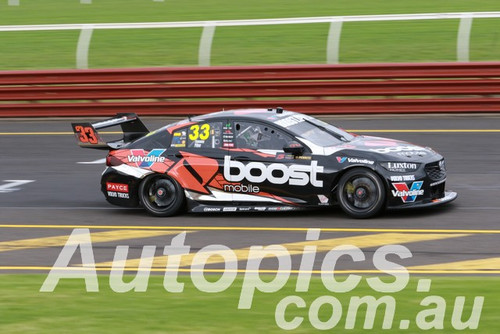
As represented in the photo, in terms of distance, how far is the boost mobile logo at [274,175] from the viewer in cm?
1284

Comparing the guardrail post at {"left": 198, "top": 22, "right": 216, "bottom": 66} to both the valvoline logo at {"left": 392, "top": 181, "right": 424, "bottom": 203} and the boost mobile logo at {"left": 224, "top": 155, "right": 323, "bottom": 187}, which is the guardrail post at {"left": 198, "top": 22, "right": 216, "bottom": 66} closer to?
the boost mobile logo at {"left": 224, "top": 155, "right": 323, "bottom": 187}

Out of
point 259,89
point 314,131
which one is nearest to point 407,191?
point 314,131

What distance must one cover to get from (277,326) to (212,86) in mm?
13732

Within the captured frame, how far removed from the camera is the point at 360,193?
41.6 feet

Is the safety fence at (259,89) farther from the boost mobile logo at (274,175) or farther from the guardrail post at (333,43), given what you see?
the boost mobile logo at (274,175)

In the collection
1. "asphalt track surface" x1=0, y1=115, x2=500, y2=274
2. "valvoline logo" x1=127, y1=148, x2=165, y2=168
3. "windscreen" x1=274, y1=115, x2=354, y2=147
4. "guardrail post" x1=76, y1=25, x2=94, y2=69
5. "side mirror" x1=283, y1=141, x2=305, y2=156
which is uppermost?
"guardrail post" x1=76, y1=25, x2=94, y2=69

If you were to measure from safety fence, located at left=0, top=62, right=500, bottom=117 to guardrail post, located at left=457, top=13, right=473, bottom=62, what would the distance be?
82 centimetres

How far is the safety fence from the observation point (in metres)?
20.4

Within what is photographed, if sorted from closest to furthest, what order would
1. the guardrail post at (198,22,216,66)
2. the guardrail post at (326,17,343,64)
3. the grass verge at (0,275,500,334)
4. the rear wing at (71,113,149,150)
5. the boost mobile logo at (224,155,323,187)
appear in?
the grass verge at (0,275,500,334) < the boost mobile logo at (224,155,323,187) < the rear wing at (71,113,149,150) < the guardrail post at (326,17,343,64) < the guardrail post at (198,22,216,66)

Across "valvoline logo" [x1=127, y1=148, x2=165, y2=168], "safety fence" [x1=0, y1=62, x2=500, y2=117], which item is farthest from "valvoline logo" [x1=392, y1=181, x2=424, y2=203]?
"safety fence" [x1=0, y1=62, x2=500, y2=117]

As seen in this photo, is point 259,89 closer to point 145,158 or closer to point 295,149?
point 145,158

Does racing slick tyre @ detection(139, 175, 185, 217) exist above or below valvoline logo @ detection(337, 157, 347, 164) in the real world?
below

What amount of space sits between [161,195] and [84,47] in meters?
9.49

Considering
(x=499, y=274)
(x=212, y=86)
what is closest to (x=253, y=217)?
(x=499, y=274)
